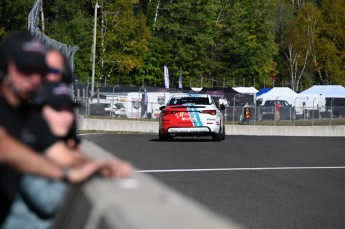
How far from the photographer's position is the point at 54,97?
514 centimetres

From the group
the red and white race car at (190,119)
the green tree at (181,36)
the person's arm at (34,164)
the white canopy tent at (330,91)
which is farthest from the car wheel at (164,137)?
the green tree at (181,36)

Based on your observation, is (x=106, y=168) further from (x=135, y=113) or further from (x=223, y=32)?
(x=223, y=32)

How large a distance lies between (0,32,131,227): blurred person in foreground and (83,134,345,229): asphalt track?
6.89 metres

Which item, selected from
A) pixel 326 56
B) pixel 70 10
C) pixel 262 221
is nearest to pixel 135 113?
pixel 70 10

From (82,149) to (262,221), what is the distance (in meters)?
6.00

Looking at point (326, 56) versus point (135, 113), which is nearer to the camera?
point (135, 113)

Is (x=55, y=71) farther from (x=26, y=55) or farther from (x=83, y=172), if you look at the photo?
(x=83, y=172)

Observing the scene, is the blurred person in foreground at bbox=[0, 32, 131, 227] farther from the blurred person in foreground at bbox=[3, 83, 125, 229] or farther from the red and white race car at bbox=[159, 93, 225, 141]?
the red and white race car at bbox=[159, 93, 225, 141]

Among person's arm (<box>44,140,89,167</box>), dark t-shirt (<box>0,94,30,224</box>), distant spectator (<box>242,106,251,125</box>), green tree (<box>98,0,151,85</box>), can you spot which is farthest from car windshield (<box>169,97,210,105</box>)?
green tree (<box>98,0,151,85</box>)

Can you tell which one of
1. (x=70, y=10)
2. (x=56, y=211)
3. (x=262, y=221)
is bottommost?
(x=262, y=221)

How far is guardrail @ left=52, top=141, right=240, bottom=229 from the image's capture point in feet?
12.1

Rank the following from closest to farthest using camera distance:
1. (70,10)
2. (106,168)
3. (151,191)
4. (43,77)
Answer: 1. (151,191)
2. (106,168)
3. (43,77)
4. (70,10)

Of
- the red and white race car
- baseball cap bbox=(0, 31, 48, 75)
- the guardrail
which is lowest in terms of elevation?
the red and white race car

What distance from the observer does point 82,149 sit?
251 inches
